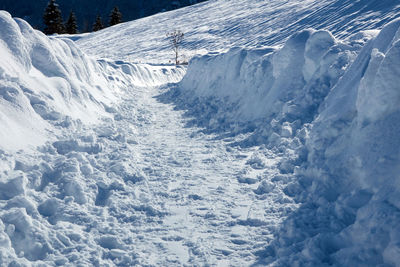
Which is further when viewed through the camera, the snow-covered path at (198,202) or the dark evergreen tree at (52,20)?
the dark evergreen tree at (52,20)

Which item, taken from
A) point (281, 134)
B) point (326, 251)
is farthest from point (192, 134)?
point (326, 251)

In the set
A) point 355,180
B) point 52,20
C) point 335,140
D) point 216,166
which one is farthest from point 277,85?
point 52,20

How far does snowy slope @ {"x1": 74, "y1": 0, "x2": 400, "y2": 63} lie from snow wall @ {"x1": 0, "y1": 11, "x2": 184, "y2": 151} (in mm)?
11585

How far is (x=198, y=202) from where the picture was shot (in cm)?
522

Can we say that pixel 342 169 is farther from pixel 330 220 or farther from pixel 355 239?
pixel 355 239

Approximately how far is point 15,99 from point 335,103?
19.5 feet

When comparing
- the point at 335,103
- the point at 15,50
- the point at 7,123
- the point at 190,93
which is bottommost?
the point at 190,93

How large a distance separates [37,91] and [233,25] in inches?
1388

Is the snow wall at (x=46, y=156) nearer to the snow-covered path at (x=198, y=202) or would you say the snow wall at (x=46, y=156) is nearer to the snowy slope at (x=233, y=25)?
the snow-covered path at (x=198, y=202)

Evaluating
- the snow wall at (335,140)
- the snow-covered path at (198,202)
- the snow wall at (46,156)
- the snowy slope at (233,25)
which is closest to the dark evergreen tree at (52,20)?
the snowy slope at (233,25)

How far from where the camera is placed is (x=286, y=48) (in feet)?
31.3

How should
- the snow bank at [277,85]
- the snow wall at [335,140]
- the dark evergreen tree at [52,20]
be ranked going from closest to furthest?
the snow wall at [335,140] < the snow bank at [277,85] < the dark evergreen tree at [52,20]

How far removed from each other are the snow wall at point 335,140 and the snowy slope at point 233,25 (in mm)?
7211

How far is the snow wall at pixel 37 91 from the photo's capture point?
6188 mm
